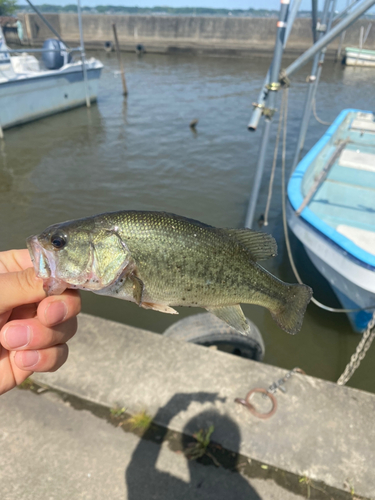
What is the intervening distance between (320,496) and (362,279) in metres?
2.79

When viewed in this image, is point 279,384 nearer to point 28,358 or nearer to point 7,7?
point 28,358

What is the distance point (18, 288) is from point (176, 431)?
2.38 meters

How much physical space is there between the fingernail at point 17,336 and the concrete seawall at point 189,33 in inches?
1747

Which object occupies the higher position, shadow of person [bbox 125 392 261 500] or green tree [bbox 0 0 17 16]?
green tree [bbox 0 0 17 16]

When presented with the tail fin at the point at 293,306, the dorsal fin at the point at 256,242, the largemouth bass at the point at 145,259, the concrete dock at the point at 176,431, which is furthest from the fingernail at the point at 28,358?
the concrete dock at the point at 176,431

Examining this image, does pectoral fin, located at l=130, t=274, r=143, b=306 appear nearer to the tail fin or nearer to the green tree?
the tail fin

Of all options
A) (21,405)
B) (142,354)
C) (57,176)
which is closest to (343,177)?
(142,354)

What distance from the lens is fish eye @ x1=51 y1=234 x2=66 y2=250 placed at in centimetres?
169

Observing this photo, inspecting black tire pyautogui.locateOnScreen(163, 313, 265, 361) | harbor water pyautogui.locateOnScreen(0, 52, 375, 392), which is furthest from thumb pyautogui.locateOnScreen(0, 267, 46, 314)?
harbor water pyautogui.locateOnScreen(0, 52, 375, 392)

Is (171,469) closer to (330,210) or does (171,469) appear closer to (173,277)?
(173,277)

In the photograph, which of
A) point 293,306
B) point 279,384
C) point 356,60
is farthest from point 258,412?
point 356,60

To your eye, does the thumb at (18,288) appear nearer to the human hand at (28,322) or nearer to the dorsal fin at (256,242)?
the human hand at (28,322)

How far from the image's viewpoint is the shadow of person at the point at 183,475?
2734mm

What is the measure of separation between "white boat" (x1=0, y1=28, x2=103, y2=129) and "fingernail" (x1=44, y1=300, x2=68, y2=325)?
15178 millimetres
